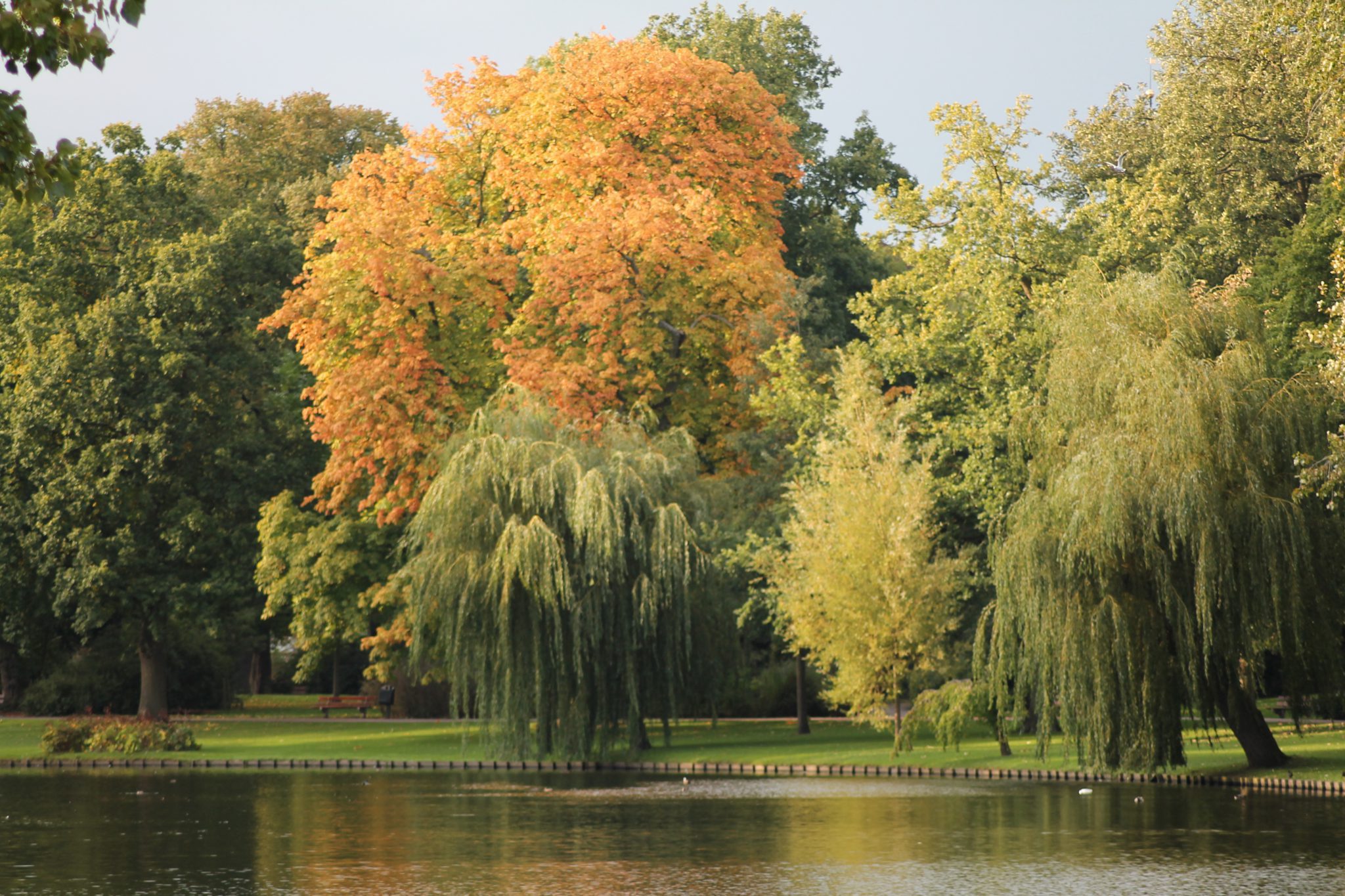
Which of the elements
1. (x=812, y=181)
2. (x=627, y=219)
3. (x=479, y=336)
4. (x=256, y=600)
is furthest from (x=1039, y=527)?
(x=256, y=600)

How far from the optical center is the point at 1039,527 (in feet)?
99.0

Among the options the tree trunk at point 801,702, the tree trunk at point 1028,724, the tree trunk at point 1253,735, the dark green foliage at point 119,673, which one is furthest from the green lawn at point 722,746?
the dark green foliage at point 119,673

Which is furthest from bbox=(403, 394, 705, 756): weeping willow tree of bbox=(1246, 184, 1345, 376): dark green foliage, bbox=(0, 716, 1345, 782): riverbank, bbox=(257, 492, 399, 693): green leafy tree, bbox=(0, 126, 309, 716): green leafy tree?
bbox=(0, 126, 309, 716): green leafy tree

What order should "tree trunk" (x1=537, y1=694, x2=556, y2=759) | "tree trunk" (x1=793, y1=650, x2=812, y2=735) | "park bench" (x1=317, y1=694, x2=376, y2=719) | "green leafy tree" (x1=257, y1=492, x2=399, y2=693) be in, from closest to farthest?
1. "tree trunk" (x1=537, y1=694, x2=556, y2=759)
2. "tree trunk" (x1=793, y1=650, x2=812, y2=735)
3. "green leafy tree" (x1=257, y1=492, x2=399, y2=693)
4. "park bench" (x1=317, y1=694, x2=376, y2=719)

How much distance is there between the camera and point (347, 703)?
2115 inches

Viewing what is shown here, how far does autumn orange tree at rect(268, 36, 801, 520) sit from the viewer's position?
1622 inches

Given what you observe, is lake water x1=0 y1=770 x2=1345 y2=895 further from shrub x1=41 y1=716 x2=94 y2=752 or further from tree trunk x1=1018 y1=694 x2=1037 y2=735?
tree trunk x1=1018 y1=694 x2=1037 y2=735

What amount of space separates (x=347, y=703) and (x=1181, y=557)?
3194 centimetres

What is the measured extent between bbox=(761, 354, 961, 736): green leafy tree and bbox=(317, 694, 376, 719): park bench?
20161 millimetres

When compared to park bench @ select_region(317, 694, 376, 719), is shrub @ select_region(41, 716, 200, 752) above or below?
below

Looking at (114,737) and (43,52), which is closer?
(43,52)

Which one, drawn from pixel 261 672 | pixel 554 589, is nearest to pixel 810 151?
pixel 554 589

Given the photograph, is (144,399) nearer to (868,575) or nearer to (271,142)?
(271,142)

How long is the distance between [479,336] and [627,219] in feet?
18.3
